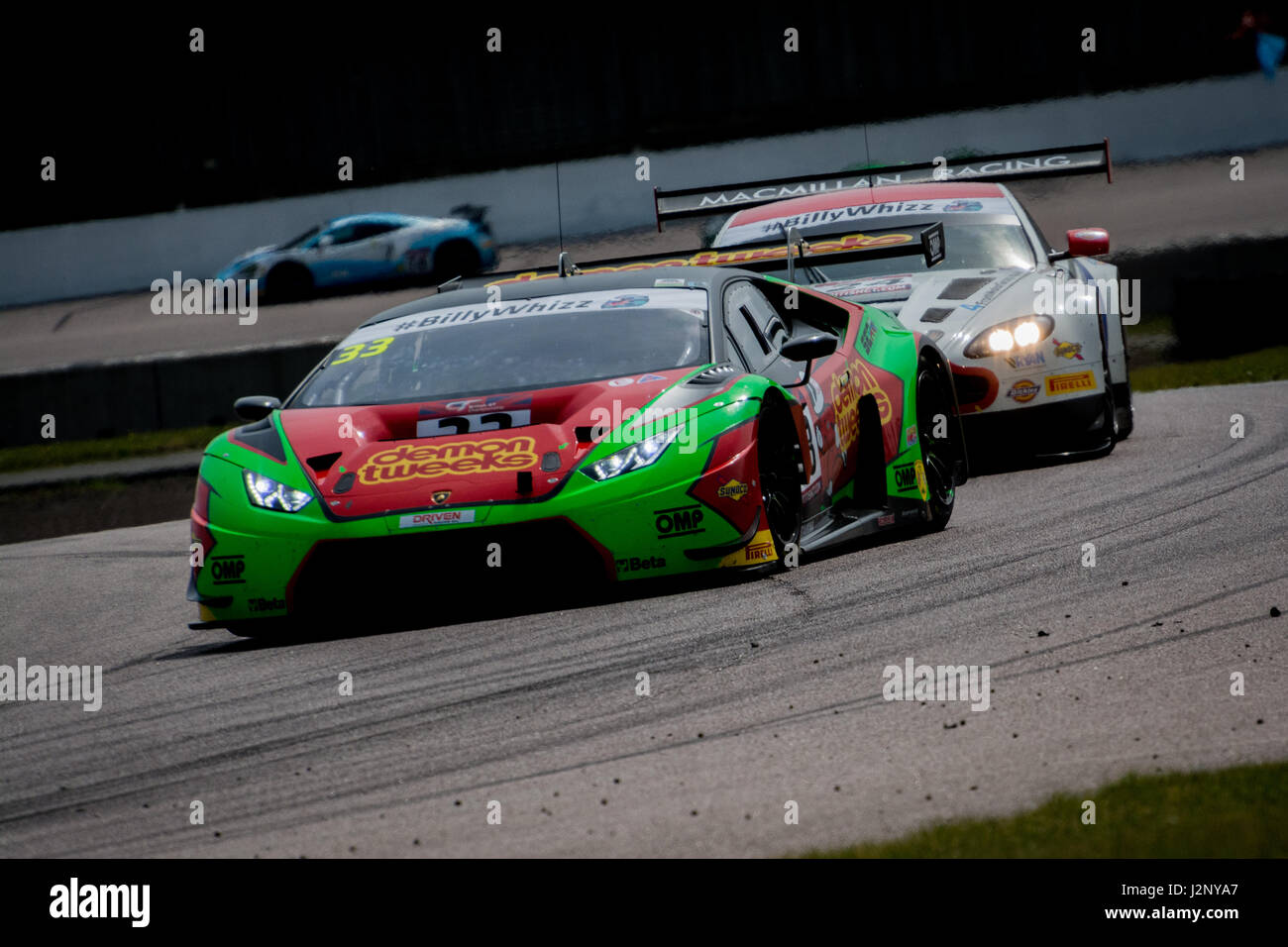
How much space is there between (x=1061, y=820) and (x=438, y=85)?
19619 mm

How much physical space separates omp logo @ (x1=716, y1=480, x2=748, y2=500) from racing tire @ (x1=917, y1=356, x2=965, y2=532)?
1684 millimetres

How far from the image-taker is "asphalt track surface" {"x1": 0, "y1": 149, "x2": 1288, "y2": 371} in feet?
61.4

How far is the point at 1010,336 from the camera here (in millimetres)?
9242

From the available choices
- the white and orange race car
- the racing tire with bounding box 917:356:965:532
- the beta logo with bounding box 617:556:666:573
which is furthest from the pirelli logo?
the beta logo with bounding box 617:556:666:573

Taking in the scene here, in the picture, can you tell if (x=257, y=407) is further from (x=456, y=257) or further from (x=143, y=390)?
(x=456, y=257)

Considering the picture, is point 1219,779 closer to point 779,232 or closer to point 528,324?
point 528,324

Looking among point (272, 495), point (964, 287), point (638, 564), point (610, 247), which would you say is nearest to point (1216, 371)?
point (964, 287)

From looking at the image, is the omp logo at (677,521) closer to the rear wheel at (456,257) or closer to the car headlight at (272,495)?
the car headlight at (272,495)

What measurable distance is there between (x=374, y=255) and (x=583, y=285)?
13.8m

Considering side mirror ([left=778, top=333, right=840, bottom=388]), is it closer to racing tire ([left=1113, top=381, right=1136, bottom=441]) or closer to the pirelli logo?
the pirelli logo

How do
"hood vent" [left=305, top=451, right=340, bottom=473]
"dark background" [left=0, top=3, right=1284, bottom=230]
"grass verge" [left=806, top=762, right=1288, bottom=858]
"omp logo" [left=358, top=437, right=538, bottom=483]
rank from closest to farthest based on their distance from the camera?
"grass verge" [left=806, top=762, right=1288, bottom=858]
"omp logo" [left=358, top=437, right=538, bottom=483]
"hood vent" [left=305, top=451, right=340, bottom=473]
"dark background" [left=0, top=3, right=1284, bottom=230]

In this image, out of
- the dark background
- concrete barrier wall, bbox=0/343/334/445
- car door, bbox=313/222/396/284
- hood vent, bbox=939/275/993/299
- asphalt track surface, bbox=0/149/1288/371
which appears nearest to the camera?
hood vent, bbox=939/275/993/299

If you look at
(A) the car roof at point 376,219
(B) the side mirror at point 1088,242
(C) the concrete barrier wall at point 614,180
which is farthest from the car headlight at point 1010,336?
(A) the car roof at point 376,219

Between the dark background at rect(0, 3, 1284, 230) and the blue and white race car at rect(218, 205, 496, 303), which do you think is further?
the dark background at rect(0, 3, 1284, 230)
